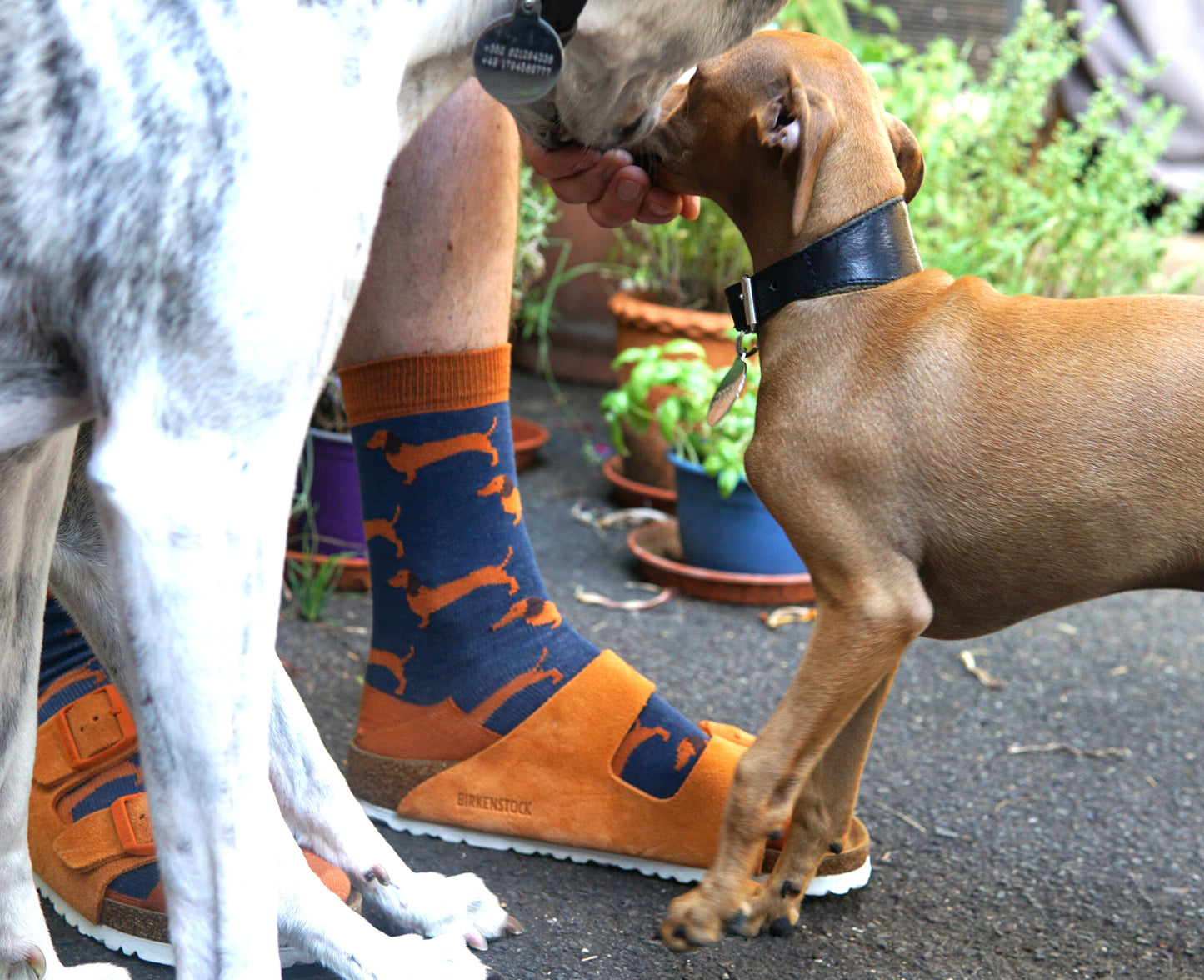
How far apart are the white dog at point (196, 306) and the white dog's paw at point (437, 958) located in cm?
39

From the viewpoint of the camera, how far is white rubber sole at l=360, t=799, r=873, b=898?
1.60m

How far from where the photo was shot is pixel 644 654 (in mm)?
2410

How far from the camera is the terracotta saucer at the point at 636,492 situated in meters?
3.19

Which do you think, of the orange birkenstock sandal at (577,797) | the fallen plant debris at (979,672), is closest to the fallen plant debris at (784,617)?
the fallen plant debris at (979,672)

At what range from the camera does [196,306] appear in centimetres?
82

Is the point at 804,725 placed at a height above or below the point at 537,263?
below

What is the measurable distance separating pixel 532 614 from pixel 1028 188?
262 centimetres

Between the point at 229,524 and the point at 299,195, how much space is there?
24 cm

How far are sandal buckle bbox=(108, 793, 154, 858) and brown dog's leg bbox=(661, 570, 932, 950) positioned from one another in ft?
2.07

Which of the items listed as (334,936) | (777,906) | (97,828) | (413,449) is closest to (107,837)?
(97,828)

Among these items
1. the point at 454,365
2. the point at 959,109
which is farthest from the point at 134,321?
the point at 959,109

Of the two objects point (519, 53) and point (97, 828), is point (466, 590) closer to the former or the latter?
point (97, 828)

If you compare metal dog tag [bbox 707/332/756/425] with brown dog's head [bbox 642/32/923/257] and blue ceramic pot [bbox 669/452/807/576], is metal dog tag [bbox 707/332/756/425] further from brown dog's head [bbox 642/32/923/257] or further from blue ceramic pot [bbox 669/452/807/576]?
blue ceramic pot [bbox 669/452/807/576]

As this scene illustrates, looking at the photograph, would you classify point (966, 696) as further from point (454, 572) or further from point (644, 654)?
point (454, 572)
